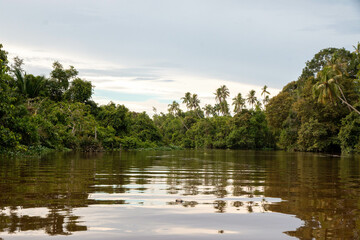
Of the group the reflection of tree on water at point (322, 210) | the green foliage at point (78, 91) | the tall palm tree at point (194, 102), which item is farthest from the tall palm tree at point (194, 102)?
the reflection of tree on water at point (322, 210)

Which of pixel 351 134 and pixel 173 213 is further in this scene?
pixel 351 134

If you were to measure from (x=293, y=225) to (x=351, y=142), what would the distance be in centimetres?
4072

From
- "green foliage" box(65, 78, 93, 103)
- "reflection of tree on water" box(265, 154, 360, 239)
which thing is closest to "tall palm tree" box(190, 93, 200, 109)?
"green foliage" box(65, 78, 93, 103)

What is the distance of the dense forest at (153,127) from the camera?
74.7 feet

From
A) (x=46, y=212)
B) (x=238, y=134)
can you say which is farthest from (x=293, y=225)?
(x=238, y=134)

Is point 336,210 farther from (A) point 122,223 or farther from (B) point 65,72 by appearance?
(B) point 65,72

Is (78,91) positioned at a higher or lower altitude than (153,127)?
higher

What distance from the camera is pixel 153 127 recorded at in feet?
187

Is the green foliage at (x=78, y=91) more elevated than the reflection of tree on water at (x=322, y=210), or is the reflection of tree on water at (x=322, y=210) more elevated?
the green foliage at (x=78, y=91)

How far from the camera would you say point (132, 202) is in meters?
4.95

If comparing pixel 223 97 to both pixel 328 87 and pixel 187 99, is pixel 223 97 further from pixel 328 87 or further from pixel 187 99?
pixel 328 87

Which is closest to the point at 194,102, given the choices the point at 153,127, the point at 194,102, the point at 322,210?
the point at 194,102

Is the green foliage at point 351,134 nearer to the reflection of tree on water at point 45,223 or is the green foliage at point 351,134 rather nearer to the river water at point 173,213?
the river water at point 173,213

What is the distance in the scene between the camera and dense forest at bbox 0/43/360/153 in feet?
74.7
